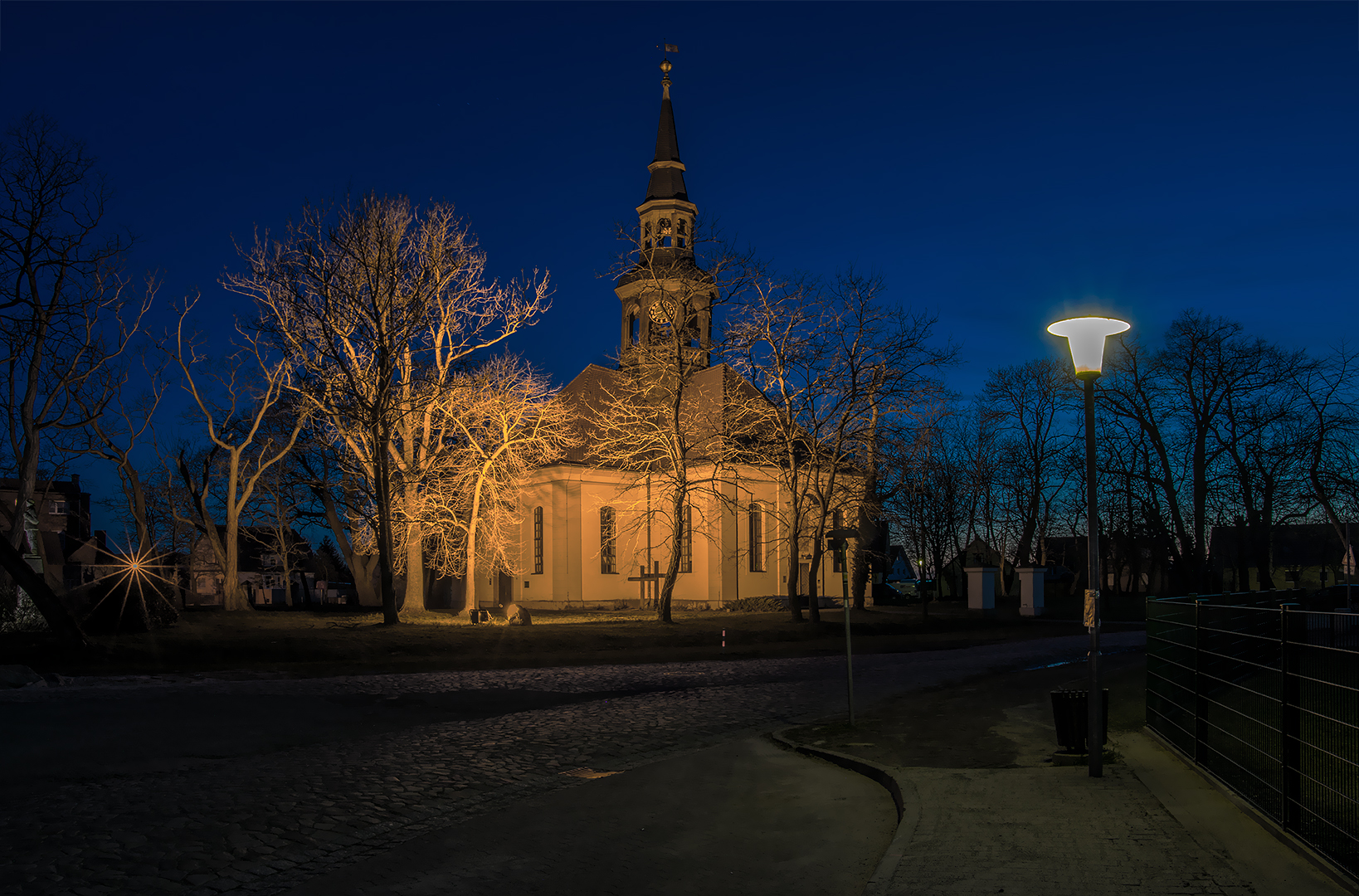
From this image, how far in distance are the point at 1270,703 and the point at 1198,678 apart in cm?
120

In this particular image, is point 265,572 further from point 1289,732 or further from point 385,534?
point 1289,732

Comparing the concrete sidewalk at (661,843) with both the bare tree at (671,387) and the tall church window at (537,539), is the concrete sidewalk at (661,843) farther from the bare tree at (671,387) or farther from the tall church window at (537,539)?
the tall church window at (537,539)

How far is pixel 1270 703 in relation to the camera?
7930 millimetres

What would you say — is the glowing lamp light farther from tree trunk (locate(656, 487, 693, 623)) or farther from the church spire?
the church spire

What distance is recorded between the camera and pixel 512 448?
3353 centimetres

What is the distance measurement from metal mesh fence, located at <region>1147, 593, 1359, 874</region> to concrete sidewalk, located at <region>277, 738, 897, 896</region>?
2875mm

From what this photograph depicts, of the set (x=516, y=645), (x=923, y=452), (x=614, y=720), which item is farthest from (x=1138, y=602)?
(x=614, y=720)

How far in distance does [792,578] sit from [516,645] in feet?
37.7

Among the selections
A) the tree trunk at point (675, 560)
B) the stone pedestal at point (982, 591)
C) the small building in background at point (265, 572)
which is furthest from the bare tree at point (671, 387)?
the small building in background at point (265, 572)

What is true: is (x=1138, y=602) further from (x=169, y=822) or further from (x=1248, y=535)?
(x=169, y=822)

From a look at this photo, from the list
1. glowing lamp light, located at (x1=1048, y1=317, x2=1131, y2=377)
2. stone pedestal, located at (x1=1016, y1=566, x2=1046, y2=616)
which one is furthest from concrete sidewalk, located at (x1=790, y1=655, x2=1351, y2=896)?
stone pedestal, located at (x1=1016, y1=566, x2=1046, y2=616)

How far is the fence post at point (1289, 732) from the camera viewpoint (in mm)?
6617

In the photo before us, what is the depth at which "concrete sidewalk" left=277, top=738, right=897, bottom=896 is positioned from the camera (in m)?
6.48

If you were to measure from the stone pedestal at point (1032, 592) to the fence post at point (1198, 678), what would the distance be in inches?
1375
